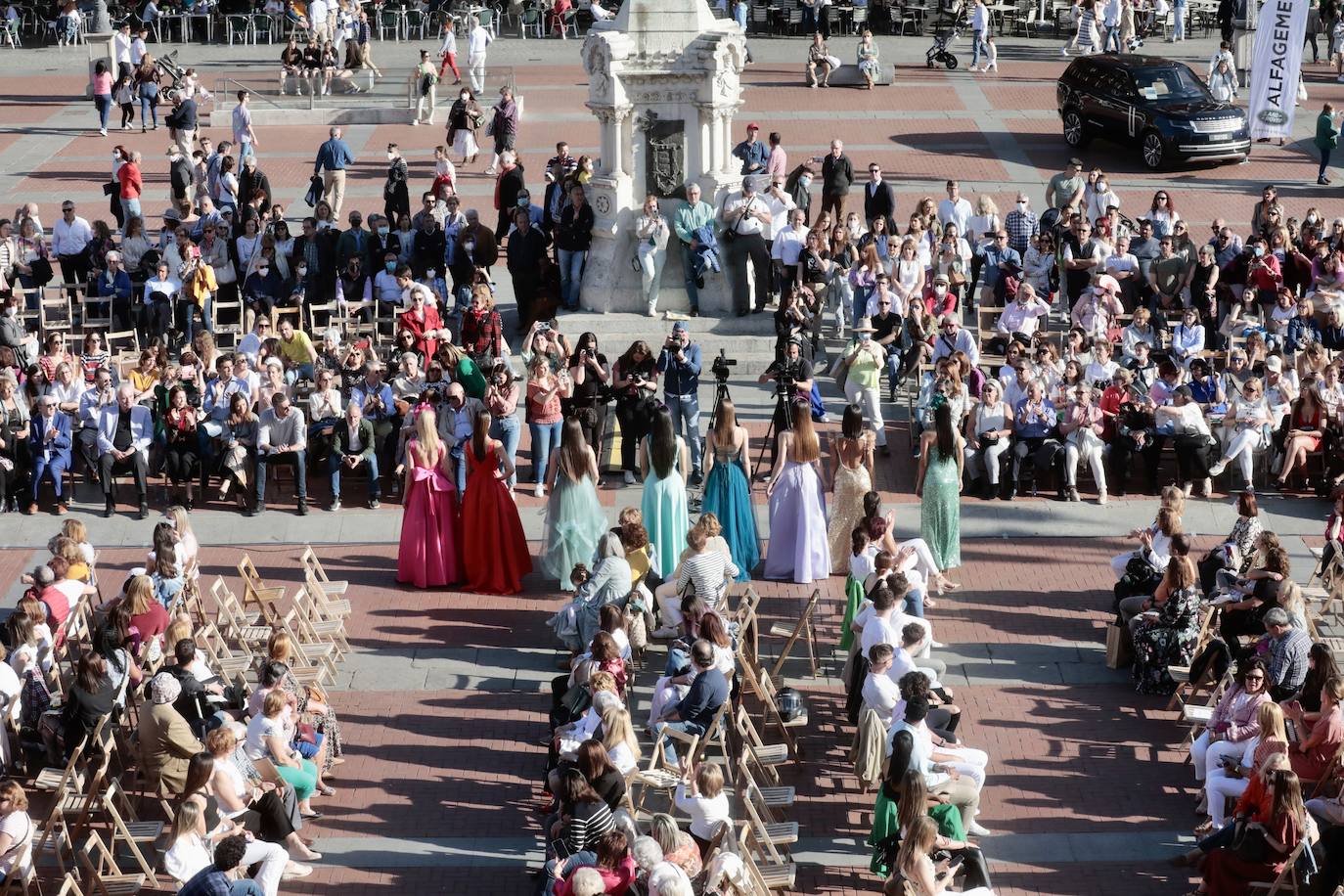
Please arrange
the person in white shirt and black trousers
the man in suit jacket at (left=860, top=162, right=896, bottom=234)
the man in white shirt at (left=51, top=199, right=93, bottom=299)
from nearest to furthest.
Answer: the person in white shirt and black trousers, the man in white shirt at (left=51, top=199, right=93, bottom=299), the man in suit jacket at (left=860, top=162, right=896, bottom=234)

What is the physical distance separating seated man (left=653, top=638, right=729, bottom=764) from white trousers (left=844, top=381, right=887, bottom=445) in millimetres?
7141

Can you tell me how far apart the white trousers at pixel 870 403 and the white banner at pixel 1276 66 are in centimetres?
1378

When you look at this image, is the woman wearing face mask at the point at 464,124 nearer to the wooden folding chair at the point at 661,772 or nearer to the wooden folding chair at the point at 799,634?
the wooden folding chair at the point at 799,634

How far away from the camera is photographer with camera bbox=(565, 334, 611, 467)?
1998 cm

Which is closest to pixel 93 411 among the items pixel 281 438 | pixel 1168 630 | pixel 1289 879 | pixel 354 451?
pixel 281 438

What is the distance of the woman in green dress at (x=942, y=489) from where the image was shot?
56.5 ft

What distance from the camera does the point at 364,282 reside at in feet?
79.3

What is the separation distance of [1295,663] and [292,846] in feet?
23.7

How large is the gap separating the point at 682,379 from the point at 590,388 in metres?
0.97

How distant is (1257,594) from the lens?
15242mm

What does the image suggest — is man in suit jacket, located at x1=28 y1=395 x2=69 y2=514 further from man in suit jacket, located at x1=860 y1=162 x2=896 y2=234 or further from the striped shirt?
man in suit jacket, located at x1=860 y1=162 x2=896 y2=234

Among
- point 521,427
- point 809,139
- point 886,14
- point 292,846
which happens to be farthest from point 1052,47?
point 292,846

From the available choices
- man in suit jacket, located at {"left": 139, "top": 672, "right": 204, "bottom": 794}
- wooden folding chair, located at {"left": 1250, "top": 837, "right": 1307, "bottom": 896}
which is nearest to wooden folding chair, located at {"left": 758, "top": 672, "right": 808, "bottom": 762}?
wooden folding chair, located at {"left": 1250, "top": 837, "right": 1307, "bottom": 896}

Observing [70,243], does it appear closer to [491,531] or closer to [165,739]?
[491,531]
